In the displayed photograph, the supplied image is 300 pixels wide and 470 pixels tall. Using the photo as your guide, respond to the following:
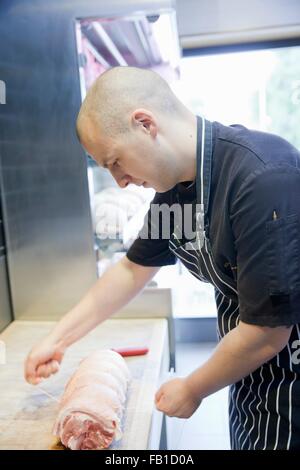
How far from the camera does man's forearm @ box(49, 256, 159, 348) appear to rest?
2.70 ft

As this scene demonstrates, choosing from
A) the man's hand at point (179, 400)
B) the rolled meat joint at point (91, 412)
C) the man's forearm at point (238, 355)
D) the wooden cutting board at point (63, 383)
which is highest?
the man's forearm at point (238, 355)

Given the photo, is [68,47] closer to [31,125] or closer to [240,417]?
[31,125]

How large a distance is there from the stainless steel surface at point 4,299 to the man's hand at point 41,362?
36 centimetres

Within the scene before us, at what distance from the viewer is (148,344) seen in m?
0.98

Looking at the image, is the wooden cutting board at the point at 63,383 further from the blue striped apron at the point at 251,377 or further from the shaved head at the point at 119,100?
the shaved head at the point at 119,100

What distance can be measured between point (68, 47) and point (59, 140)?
21 centimetres

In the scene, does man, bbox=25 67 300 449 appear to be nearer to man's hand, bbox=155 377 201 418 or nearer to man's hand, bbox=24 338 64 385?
man's hand, bbox=155 377 201 418

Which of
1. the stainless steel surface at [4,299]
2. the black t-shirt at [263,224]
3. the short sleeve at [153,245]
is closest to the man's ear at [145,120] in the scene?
the black t-shirt at [263,224]

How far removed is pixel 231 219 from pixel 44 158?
63 centimetres

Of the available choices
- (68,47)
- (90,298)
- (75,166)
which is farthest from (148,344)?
(68,47)

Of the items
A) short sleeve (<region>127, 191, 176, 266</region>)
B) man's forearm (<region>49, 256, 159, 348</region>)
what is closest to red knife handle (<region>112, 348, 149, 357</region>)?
man's forearm (<region>49, 256, 159, 348</region>)

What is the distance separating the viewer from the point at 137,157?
58 cm

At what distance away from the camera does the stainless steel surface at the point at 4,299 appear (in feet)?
3.57

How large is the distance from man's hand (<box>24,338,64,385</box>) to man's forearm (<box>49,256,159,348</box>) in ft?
0.14
